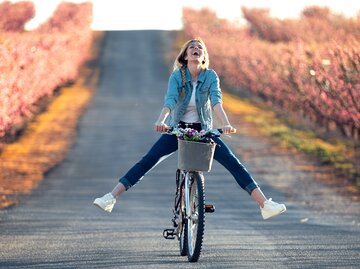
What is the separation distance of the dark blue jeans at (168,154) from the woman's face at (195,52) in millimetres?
715

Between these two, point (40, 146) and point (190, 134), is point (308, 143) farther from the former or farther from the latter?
point (190, 134)

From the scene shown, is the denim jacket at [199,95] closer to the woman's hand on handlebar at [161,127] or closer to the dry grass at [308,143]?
the woman's hand on handlebar at [161,127]

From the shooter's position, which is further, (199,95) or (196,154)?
(199,95)

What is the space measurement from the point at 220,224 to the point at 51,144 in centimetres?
1701

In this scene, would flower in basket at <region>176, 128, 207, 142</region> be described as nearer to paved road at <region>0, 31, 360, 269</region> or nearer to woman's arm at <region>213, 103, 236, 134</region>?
woman's arm at <region>213, 103, 236, 134</region>

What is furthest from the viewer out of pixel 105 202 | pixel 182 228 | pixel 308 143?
pixel 308 143

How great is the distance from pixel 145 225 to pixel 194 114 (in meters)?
3.80

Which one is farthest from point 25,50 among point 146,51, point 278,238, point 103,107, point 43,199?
point 146,51

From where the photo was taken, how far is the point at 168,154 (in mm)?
10758

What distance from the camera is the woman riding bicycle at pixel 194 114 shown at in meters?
10.6

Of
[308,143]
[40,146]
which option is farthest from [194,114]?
[40,146]

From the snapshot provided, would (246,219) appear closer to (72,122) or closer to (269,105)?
(72,122)

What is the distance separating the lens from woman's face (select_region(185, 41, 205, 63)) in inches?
423

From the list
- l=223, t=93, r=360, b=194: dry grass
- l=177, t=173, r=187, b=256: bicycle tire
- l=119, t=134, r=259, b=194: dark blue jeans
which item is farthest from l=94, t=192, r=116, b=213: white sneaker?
l=223, t=93, r=360, b=194: dry grass
